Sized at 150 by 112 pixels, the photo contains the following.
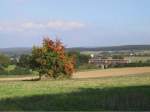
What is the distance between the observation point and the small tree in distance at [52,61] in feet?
177

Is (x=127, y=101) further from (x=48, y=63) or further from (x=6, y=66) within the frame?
(x=6, y=66)

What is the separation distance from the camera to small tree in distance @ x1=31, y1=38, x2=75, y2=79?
53.8 meters

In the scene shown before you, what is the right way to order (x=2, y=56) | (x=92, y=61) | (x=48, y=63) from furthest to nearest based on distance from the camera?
(x=92, y=61), (x=2, y=56), (x=48, y=63)

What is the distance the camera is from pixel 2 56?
3883 inches

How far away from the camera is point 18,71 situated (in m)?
83.9

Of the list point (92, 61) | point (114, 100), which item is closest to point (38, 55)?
point (114, 100)

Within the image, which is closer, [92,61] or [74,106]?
[74,106]

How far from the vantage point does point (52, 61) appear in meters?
53.8

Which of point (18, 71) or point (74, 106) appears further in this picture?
point (18, 71)

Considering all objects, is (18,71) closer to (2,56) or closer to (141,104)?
(2,56)

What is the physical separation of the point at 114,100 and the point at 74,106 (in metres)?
1.86

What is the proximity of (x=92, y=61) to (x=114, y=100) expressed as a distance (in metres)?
99.4

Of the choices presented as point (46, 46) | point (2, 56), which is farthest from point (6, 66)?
point (46, 46)

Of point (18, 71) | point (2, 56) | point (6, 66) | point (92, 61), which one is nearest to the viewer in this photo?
point (18, 71)
